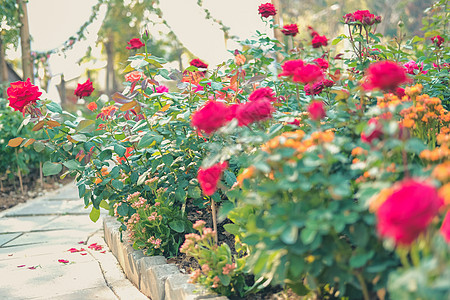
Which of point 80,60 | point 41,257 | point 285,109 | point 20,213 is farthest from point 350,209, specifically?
point 80,60

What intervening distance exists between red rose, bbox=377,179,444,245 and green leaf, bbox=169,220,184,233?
1365 mm

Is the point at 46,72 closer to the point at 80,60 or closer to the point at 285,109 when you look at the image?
the point at 80,60

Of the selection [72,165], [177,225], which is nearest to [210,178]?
[177,225]

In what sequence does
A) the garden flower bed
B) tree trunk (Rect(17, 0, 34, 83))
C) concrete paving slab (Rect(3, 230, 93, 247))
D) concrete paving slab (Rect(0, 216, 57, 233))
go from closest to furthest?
the garden flower bed < concrete paving slab (Rect(3, 230, 93, 247)) < concrete paving slab (Rect(0, 216, 57, 233)) < tree trunk (Rect(17, 0, 34, 83))

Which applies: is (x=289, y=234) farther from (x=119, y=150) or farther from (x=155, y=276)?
(x=119, y=150)

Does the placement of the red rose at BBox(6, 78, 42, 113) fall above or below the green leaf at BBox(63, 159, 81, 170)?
above

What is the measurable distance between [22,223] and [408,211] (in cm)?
333

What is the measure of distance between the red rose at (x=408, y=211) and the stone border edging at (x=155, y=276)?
868mm

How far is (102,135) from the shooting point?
2.35 m

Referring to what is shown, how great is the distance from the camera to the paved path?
199cm

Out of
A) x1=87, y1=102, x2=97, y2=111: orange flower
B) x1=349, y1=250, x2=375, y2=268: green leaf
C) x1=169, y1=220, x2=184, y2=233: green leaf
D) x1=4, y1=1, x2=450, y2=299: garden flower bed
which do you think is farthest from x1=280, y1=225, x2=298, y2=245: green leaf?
x1=87, y1=102, x2=97, y2=111: orange flower

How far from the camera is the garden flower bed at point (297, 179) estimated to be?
2.77ft

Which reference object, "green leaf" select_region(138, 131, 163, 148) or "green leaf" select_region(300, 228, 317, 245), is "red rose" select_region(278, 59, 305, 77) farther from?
"green leaf" select_region(138, 131, 163, 148)

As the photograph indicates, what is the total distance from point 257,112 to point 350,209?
41cm
